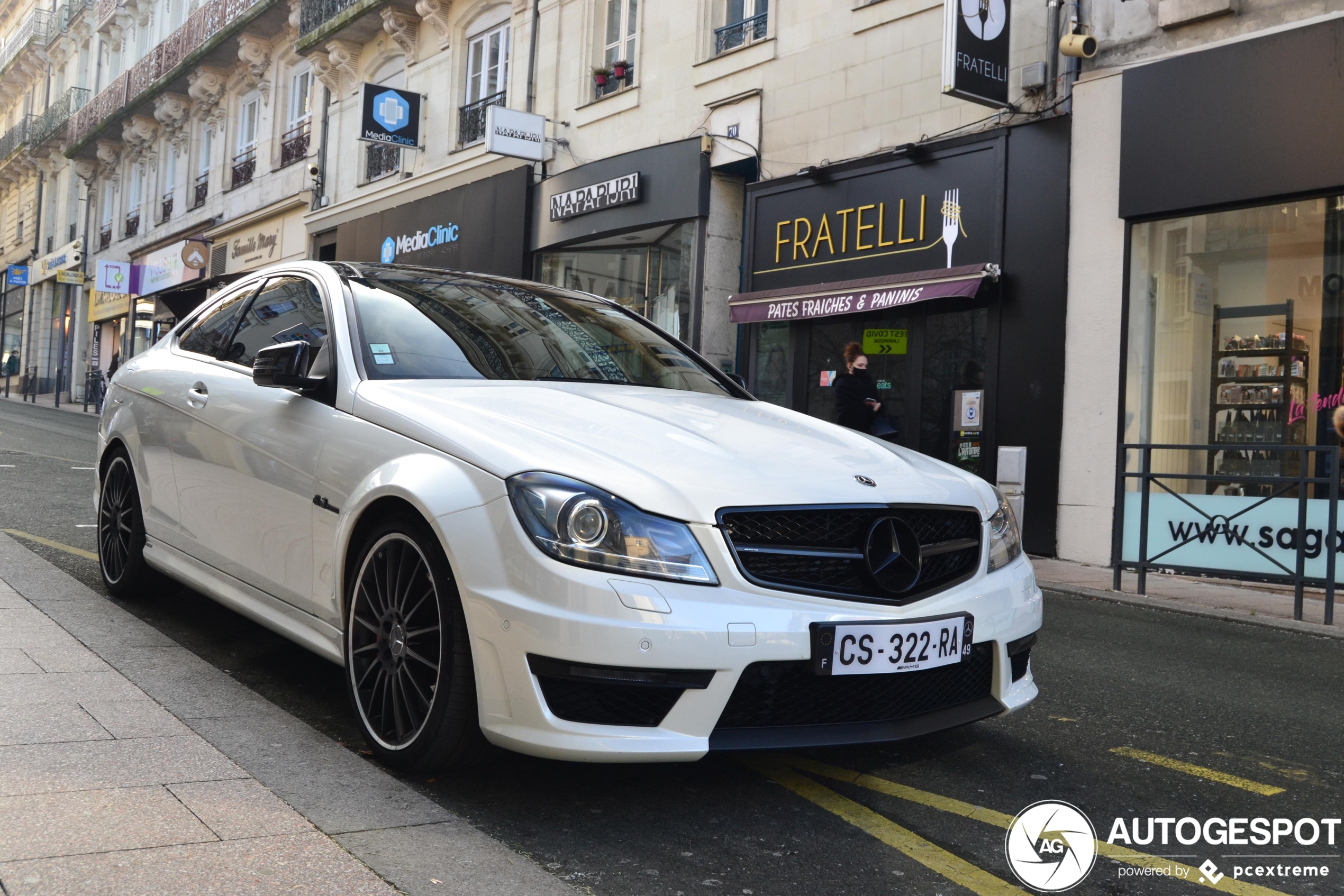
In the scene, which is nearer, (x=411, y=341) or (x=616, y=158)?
(x=411, y=341)

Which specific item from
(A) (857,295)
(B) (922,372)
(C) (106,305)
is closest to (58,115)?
(C) (106,305)

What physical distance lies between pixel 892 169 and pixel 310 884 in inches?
452

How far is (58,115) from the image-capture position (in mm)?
43219

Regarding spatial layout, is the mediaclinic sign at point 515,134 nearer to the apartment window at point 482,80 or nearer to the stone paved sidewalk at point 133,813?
the apartment window at point 482,80

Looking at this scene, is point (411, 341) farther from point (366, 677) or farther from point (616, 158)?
point (616, 158)

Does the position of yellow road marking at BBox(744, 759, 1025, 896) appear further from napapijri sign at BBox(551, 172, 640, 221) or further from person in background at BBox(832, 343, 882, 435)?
napapijri sign at BBox(551, 172, 640, 221)

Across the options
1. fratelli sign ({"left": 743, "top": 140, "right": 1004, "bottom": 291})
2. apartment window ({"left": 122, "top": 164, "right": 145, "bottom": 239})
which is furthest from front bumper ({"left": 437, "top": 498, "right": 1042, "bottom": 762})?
apartment window ({"left": 122, "top": 164, "right": 145, "bottom": 239})

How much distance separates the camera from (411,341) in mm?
4027

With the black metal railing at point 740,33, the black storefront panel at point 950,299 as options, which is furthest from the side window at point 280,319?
the black metal railing at point 740,33

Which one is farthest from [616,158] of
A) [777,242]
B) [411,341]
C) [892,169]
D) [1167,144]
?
[411,341]

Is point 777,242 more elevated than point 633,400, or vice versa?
point 777,242

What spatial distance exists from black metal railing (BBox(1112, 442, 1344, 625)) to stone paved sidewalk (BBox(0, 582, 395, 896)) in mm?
6508

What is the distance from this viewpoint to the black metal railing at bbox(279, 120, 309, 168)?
25797 mm

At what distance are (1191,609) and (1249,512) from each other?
89 cm
